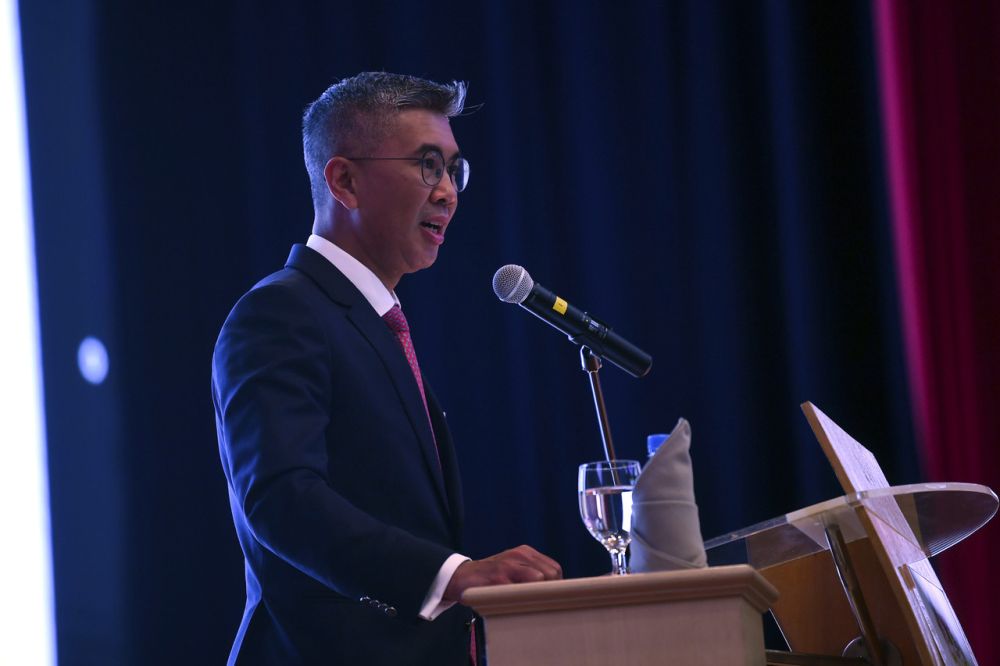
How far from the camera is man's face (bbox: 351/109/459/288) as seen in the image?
6.97ft

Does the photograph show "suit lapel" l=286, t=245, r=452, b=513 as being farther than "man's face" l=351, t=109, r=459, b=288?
No

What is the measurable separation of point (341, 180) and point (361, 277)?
0.25 metres

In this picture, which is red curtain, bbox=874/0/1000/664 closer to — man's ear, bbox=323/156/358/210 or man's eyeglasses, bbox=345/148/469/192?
man's eyeglasses, bbox=345/148/469/192

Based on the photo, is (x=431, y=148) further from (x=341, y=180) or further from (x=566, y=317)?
(x=566, y=317)

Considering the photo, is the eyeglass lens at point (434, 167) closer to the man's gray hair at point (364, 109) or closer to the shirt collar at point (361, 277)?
the man's gray hair at point (364, 109)

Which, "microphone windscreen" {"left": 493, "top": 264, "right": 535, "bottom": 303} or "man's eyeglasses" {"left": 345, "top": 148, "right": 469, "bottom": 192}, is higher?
"man's eyeglasses" {"left": 345, "top": 148, "right": 469, "bottom": 192}

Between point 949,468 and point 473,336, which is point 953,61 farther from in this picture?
point 473,336

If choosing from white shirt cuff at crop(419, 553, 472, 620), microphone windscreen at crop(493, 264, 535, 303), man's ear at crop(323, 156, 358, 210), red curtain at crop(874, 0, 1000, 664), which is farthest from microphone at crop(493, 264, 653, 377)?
red curtain at crop(874, 0, 1000, 664)

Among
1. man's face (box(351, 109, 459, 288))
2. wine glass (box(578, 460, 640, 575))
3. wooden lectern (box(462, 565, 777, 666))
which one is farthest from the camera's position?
man's face (box(351, 109, 459, 288))

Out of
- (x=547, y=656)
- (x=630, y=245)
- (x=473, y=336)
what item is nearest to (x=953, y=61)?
(x=630, y=245)

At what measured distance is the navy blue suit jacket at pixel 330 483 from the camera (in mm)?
1460

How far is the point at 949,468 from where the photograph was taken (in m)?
3.30

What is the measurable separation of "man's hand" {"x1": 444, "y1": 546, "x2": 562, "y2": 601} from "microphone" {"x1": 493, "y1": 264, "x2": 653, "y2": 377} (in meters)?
0.56

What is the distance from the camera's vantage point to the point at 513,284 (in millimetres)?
1860
